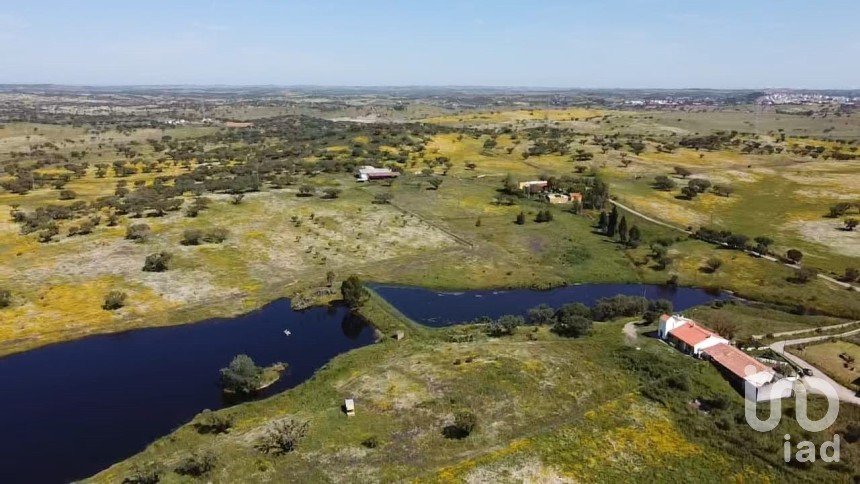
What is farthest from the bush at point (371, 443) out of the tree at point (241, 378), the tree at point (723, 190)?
the tree at point (723, 190)

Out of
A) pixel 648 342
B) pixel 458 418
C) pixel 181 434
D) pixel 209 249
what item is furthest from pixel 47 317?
pixel 648 342

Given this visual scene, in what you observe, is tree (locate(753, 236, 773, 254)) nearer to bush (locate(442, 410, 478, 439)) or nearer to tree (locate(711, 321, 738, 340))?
tree (locate(711, 321, 738, 340))

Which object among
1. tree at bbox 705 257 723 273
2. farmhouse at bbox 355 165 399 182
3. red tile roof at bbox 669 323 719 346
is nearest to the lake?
tree at bbox 705 257 723 273

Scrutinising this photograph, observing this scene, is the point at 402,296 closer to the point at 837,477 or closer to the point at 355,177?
the point at 837,477

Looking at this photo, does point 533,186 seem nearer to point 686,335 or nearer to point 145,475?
point 686,335

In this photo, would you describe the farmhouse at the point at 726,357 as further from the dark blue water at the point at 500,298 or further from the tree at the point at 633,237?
the tree at the point at 633,237

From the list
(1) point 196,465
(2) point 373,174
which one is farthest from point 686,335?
(2) point 373,174

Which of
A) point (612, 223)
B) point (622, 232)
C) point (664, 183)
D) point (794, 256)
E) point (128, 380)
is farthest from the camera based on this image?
point (664, 183)

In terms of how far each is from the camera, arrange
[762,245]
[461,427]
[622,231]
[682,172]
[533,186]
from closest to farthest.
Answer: [461,427] < [762,245] < [622,231] < [533,186] < [682,172]
